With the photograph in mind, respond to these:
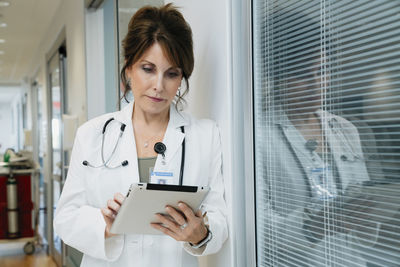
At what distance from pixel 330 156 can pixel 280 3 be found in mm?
461

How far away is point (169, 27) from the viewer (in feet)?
4.50

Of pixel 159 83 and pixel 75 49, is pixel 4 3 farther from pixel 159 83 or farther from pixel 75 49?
pixel 159 83

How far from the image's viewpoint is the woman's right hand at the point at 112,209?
1253 mm

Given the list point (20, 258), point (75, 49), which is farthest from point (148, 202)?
point (20, 258)

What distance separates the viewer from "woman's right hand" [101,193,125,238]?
49.3 inches

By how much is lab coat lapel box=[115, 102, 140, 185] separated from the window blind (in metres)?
0.42

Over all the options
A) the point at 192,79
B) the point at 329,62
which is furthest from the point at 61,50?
the point at 329,62

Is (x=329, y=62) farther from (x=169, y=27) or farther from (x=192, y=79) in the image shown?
(x=192, y=79)

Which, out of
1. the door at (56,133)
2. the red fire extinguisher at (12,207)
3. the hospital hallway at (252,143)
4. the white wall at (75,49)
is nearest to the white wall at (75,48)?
the white wall at (75,49)

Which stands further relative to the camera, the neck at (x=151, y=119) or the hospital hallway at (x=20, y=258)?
the hospital hallway at (x=20, y=258)

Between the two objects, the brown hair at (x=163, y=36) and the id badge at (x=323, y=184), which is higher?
the brown hair at (x=163, y=36)

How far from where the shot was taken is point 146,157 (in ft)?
4.89

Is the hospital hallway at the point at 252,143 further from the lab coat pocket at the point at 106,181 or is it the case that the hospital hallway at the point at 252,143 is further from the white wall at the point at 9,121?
the white wall at the point at 9,121

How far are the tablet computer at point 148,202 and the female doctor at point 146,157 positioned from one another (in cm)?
8
